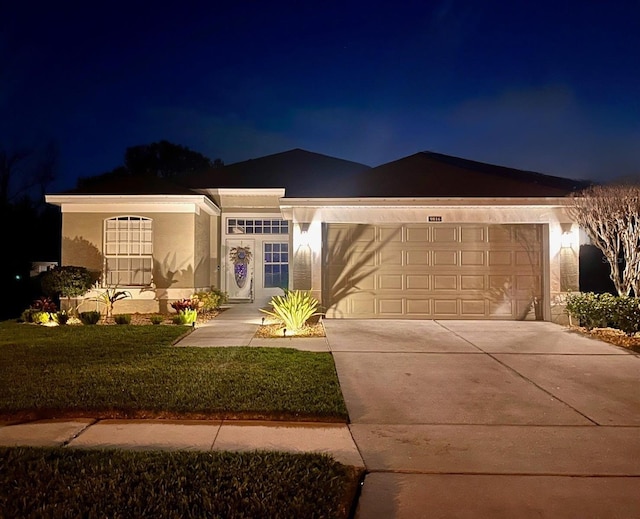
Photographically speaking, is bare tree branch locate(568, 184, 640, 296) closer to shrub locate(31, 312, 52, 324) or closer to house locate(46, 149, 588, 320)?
house locate(46, 149, 588, 320)

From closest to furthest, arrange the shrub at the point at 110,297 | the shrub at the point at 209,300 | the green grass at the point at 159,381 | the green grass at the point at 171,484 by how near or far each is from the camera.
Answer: the green grass at the point at 171,484
the green grass at the point at 159,381
the shrub at the point at 110,297
the shrub at the point at 209,300

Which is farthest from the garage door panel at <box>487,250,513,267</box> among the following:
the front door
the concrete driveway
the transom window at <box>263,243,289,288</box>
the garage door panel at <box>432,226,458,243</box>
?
the front door

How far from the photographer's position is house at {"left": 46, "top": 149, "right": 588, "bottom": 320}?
1075 cm

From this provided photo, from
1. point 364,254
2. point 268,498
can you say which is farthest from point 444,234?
point 268,498

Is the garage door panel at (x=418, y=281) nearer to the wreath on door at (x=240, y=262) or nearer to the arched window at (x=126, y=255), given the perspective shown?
the wreath on door at (x=240, y=262)

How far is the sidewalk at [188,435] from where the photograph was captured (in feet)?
12.7

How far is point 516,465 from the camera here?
3637 millimetres

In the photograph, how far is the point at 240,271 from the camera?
14.9m

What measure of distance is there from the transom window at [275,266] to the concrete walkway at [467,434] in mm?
7715

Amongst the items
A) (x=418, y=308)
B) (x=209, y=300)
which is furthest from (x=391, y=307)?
(x=209, y=300)

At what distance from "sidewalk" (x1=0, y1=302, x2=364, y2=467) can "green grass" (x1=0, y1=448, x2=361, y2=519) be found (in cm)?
25

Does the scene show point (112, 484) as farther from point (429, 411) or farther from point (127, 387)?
point (429, 411)

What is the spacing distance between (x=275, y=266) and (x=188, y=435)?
10.9m

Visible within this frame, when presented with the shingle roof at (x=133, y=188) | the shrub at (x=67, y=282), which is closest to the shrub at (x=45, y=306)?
the shrub at (x=67, y=282)
